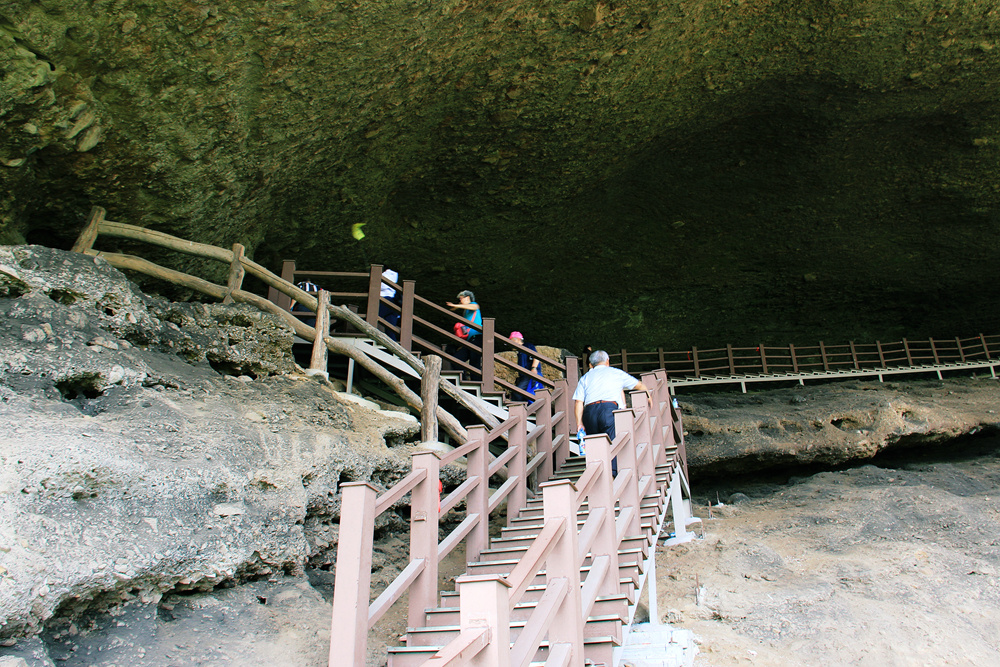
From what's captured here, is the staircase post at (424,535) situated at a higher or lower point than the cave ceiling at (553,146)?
lower

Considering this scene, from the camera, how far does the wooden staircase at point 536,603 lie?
372 centimetres

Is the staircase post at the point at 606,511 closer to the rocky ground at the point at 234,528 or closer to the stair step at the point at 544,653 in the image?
the stair step at the point at 544,653

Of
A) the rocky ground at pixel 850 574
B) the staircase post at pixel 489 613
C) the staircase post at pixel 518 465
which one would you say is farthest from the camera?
the staircase post at pixel 518 465

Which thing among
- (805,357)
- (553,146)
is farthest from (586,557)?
(805,357)

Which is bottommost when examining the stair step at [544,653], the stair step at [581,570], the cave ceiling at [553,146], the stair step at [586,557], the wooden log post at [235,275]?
the stair step at [544,653]

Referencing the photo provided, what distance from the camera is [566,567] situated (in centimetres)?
332

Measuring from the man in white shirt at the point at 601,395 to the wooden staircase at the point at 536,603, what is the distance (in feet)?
2.21

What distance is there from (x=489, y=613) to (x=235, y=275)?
5.69m

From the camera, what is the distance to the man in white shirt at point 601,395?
5.96 m

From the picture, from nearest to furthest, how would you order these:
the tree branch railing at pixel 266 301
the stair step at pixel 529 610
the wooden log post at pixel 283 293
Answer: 1. the stair step at pixel 529 610
2. the tree branch railing at pixel 266 301
3. the wooden log post at pixel 283 293

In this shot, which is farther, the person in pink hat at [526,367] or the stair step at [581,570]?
the person in pink hat at [526,367]

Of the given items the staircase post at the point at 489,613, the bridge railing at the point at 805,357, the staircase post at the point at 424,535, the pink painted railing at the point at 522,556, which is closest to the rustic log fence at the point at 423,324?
the pink painted railing at the point at 522,556

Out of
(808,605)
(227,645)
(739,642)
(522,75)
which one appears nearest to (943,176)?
(522,75)

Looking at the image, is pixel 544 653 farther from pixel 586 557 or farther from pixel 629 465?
pixel 629 465
